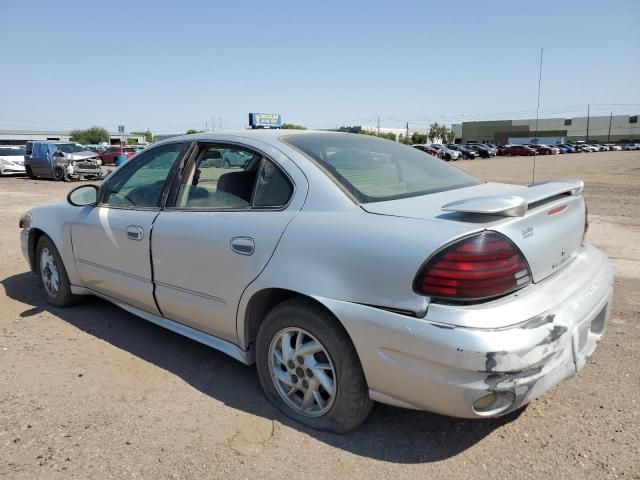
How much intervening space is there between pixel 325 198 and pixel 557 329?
1272 mm

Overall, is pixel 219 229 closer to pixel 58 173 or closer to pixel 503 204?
pixel 503 204

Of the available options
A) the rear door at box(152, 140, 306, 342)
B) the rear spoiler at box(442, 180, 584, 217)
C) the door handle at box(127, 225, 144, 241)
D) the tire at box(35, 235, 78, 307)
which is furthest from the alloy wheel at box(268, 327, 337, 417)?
the tire at box(35, 235, 78, 307)

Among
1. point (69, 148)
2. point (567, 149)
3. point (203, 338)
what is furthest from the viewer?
point (567, 149)

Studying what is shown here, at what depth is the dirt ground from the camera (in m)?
2.41

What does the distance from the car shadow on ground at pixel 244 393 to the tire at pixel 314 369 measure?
10cm

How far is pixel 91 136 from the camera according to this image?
10312 cm

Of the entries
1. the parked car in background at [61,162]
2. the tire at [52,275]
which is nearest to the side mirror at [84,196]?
the tire at [52,275]

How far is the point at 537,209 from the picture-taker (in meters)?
2.44

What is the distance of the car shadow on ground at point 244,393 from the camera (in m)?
2.56

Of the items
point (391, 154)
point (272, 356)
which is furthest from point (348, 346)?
point (391, 154)

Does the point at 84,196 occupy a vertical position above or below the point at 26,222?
above

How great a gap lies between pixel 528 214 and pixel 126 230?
8.85 feet

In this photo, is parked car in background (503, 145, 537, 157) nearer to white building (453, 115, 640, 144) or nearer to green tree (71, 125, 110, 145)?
white building (453, 115, 640, 144)

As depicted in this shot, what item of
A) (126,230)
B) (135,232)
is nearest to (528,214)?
(135,232)
